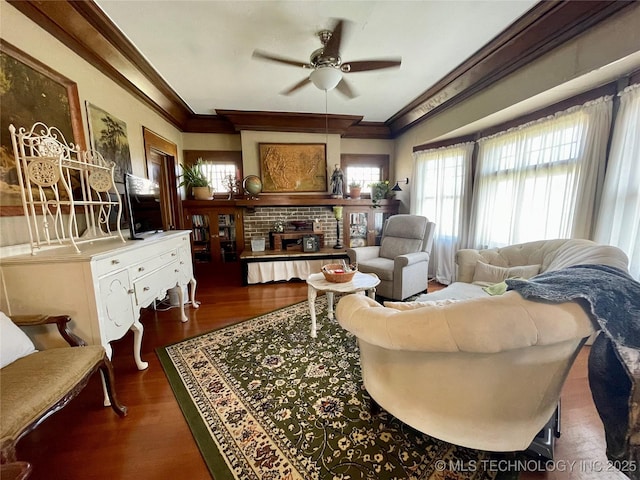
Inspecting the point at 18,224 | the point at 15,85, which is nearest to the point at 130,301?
the point at 18,224

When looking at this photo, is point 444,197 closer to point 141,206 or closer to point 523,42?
point 523,42

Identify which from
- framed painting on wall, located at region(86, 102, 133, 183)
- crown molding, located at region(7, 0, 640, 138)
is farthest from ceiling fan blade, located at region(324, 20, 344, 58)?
framed painting on wall, located at region(86, 102, 133, 183)

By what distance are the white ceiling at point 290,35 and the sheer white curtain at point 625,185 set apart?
1.08 metres

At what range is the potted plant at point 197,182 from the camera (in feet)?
13.0

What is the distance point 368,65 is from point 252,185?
98.6 inches

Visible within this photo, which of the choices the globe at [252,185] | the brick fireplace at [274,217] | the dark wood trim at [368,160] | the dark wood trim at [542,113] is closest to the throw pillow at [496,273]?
the dark wood trim at [542,113]

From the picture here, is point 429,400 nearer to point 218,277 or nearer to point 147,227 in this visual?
point 147,227

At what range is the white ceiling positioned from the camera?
1.78 meters

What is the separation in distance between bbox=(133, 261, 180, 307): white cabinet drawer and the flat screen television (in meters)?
0.36

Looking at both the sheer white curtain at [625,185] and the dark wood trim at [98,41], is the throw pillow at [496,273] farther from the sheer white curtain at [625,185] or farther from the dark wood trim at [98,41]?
the dark wood trim at [98,41]

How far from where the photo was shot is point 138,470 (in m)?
1.18

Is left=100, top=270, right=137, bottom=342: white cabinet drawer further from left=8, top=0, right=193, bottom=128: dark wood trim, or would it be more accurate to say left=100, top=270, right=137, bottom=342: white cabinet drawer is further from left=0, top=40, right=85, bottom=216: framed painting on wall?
left=8, top=0, right=193, bottom=128: dark wood trim

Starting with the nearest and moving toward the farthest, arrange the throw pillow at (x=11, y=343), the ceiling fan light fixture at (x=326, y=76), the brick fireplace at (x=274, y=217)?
the throw pillow at (x=11, y=343)
the ceiling fan light fixture at (x=326, y=76)
the brick fireplace at (x=274, y=217)

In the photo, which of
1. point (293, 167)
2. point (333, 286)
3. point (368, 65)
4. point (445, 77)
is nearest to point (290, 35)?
point (368, 65)
